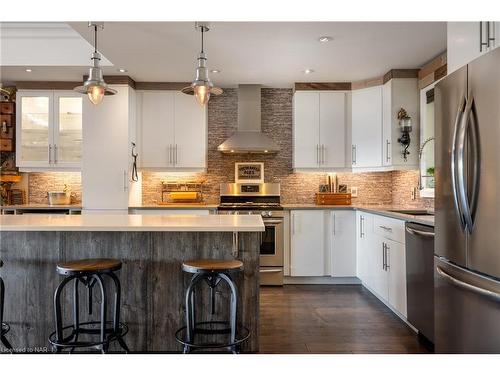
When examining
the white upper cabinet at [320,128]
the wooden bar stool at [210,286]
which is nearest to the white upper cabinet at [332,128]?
the white upper cabinet at [320,128]

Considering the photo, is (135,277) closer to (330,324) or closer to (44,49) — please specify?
(330,324)

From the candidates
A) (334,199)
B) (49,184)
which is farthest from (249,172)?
(49,184)

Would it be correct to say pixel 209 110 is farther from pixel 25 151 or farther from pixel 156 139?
pixel 25 151

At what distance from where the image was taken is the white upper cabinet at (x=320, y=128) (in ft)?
15.4

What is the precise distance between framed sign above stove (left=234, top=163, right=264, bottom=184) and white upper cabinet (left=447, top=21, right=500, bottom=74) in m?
2.88

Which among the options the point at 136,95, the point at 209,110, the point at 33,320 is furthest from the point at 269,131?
the point at 33,320

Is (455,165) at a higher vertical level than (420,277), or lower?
higher

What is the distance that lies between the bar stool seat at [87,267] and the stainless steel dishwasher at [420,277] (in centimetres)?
208

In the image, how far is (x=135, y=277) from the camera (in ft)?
8.21

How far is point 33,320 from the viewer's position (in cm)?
251

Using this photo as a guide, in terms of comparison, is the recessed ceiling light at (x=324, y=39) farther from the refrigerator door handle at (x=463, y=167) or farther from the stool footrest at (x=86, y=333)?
the stool footrest at (x=86, y=333)

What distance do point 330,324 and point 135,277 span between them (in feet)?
5.53

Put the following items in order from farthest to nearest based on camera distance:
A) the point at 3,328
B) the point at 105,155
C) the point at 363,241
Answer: the point at 105,155, the point at 363,241, the point at 3,328

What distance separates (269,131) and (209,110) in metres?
0.86
